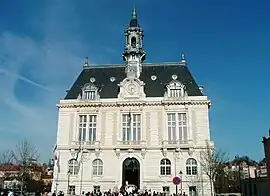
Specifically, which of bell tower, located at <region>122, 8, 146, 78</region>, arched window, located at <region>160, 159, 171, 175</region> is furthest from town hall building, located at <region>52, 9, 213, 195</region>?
bell tower, located at <region>122, 8, 146, 78</region>

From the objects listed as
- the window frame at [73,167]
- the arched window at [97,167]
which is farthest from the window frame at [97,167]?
the window frame at [73,167]

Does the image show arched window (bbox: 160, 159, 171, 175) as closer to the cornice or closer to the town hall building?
the town hall building

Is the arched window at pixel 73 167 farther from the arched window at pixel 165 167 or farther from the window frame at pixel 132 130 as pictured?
the arched window at pixel 165 167

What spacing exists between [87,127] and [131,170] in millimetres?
8454

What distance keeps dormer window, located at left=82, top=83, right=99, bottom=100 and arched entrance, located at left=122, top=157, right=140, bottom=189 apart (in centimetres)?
1019

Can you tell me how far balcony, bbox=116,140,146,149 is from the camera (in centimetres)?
4217

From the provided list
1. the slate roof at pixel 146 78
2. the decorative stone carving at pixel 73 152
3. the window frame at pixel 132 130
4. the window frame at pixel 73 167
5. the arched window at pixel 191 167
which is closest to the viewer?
the arched window at pixel 191 167

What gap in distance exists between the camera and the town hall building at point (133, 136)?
41509mm

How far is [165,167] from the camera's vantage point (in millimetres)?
41625

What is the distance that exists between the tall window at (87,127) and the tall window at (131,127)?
13.5 feet

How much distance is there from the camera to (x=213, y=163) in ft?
132

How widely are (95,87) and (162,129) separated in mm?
11297

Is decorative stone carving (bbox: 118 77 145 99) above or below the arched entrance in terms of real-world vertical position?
above

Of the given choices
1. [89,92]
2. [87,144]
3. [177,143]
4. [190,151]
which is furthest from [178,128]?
[89,92]
